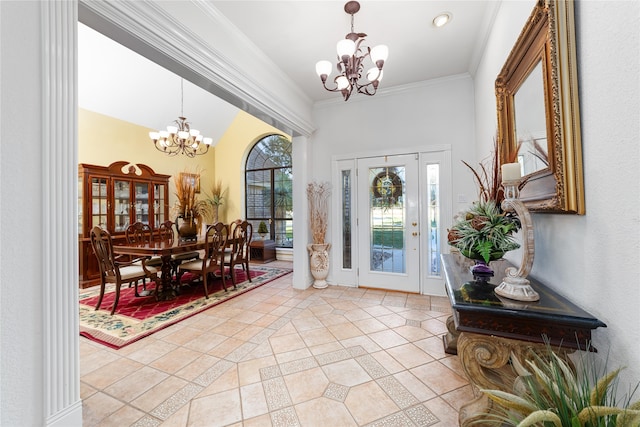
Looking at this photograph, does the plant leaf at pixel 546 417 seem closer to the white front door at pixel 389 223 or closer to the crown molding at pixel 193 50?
the crown molding at pixel 193 50

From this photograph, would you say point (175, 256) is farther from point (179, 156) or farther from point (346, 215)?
point (179, 156)

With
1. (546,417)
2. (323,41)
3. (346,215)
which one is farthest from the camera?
(346,215)

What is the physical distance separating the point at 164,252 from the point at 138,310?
0.80 meters

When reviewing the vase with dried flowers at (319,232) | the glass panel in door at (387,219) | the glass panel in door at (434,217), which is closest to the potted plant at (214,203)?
the vase with dried flowers at (319,232)

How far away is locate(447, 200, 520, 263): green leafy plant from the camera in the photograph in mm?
1340

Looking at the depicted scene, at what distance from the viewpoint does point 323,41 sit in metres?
2.71

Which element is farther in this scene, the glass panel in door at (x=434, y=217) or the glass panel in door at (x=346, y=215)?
the glass panel in door at (x=346, y=215)

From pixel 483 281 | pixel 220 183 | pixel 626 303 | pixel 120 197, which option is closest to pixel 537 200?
pixel 483 281

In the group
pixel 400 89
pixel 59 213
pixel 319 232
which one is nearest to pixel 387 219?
pixel 319 232

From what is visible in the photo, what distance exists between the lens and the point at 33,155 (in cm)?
118

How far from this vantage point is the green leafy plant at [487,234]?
1.34 m

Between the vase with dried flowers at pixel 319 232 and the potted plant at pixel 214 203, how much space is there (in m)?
3.80

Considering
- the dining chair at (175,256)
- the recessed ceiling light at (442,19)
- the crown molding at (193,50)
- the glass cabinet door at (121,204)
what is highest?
the recessed ceiling light at (442,19)

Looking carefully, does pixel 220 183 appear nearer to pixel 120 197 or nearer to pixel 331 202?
pixel 120 197
